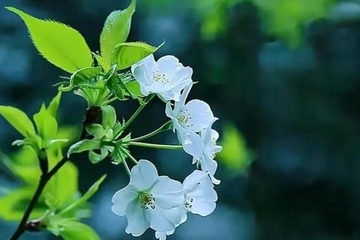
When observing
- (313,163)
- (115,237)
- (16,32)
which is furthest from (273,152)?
(16,32)

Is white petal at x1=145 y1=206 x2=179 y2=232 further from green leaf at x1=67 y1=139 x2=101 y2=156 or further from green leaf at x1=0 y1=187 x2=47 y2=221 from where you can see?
green leaf at x1=0 y1=187 x2=47 y2=221

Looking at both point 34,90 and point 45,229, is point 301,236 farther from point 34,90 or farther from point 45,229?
point 45,229

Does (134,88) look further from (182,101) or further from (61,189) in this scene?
(61,189)

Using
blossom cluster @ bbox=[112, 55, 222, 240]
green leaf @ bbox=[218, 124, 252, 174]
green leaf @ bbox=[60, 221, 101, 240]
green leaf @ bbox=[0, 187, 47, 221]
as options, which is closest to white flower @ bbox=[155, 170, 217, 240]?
blossom cluster @ bbox=[112, 55, 222, 240]

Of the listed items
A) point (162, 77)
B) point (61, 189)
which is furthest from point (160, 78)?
point (61, 189)

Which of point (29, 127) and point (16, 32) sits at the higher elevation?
point (16, 32)
